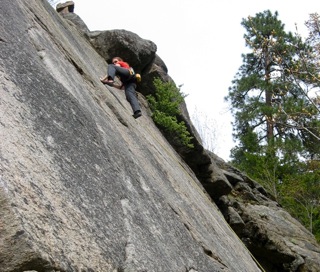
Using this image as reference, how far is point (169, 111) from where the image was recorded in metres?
11.8

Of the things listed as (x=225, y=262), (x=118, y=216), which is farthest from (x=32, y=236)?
(x=225, y=262)

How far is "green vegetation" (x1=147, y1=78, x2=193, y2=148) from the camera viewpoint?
11.4 m

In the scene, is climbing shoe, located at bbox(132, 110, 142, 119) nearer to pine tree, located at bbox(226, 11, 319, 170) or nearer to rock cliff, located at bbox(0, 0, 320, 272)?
rock cliff, located at bbox(0, 0, 320, 272)

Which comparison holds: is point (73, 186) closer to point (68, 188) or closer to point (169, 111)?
point (68, 188)

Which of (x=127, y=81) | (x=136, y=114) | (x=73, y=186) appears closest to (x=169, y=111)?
(x=127, y=81)

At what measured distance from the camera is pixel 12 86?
370cm

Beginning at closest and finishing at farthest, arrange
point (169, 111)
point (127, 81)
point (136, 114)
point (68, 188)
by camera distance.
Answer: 1. point (68, 188)
2. point (136, 114)
3. point (127, 81)
4. point (169, 111)

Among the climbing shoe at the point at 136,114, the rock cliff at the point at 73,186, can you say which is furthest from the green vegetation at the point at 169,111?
the rock cliff at the point at 73,186

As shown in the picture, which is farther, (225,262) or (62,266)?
(225,262)

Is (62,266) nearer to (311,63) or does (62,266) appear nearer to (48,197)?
(48,197)

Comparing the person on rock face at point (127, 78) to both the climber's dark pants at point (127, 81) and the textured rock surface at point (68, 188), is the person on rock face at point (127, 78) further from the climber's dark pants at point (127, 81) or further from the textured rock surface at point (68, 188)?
the textured rock surface at point (68, 188)

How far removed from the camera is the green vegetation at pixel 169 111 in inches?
450

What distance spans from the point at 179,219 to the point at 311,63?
567cm

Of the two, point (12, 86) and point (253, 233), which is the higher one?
point (12, 86)
